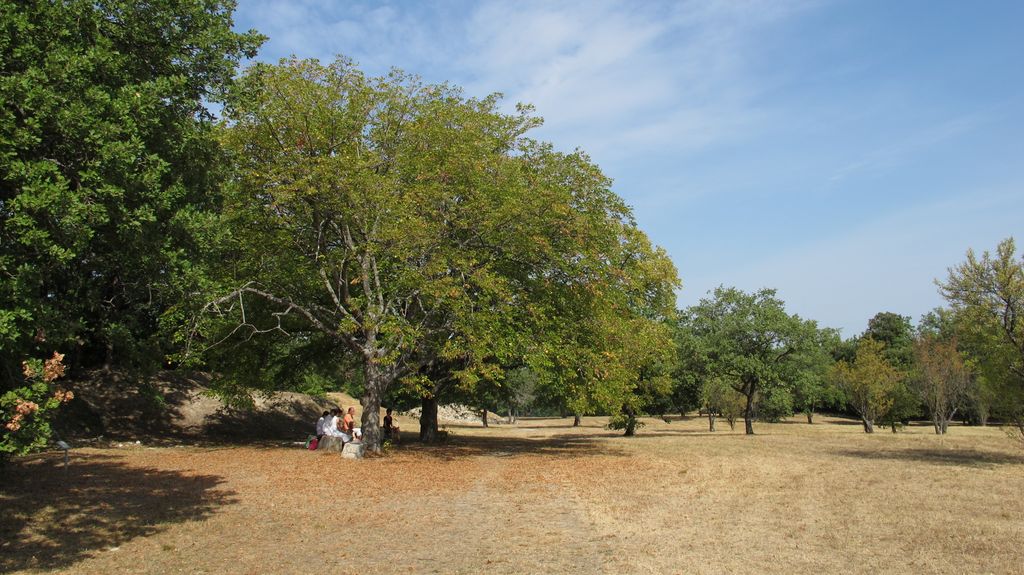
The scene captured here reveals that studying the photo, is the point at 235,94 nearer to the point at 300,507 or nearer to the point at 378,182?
the point at 378,182

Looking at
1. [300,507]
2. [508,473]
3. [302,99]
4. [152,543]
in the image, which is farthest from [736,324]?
[152,543]

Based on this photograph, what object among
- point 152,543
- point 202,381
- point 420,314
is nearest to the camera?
point 152,543

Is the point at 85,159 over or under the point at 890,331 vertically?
under

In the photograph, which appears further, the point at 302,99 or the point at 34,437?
the point at 302,99

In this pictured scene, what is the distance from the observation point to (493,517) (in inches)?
401

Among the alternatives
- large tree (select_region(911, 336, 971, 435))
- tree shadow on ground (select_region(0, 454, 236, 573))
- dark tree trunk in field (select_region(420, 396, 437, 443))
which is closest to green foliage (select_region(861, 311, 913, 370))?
large tree (select_region(911, 336, 971, 435))

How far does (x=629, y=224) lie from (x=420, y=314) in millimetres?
8959

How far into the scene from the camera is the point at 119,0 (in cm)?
1213

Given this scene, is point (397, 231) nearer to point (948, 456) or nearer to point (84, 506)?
point (84, 506)

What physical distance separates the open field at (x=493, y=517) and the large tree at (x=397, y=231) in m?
3.79

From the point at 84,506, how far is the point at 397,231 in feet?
30.0

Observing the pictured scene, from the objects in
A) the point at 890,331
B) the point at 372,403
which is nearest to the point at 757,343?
the point at 372,403

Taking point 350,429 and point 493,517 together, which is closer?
point 493,517

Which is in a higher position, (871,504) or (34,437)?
(34,437)
